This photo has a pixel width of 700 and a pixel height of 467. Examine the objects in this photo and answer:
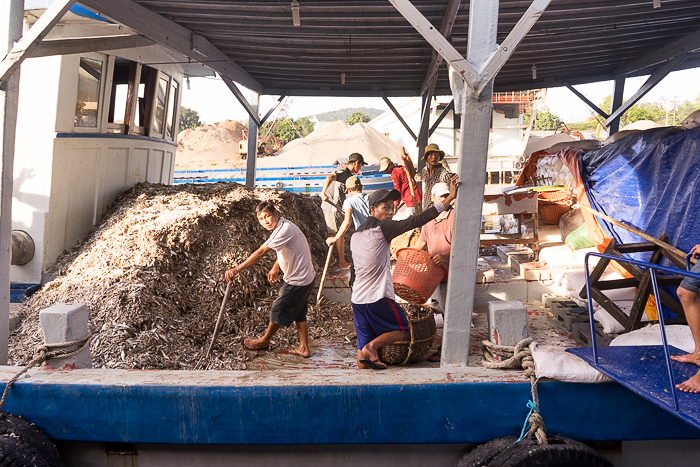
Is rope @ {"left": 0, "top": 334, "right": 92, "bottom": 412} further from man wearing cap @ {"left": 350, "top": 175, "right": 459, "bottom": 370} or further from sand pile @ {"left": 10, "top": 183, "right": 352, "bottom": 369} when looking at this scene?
man wearing cap @ {"left": 350, "top": 175, "right": 459, "bottom": 370}

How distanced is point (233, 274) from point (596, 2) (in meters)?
5.29

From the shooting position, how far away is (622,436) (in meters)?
3.01

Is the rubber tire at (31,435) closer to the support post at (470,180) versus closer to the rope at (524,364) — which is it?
the support post at (470,180)

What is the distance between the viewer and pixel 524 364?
307 centimetres

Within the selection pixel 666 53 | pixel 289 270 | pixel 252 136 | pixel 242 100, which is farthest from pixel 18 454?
pixel 666 53

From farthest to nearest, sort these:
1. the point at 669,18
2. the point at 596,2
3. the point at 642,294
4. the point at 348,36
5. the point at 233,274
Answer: the point at 348,36 → the point at 669,18 → the point at 596,2 → the point at 233,274 → the point at 642,294

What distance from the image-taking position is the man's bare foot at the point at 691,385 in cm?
265

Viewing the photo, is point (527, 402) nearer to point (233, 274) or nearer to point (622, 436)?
point (622, 436)

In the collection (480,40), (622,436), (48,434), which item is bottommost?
(48,434)

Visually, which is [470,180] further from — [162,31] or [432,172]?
[162,31]

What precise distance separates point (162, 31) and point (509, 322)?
5426 millimetres

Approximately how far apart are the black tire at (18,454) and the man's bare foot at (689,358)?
4.09 metres

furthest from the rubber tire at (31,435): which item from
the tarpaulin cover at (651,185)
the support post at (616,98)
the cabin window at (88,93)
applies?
the support post at (616,98)

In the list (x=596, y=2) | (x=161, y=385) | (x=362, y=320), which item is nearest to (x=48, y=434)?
(x=161, y=385)
